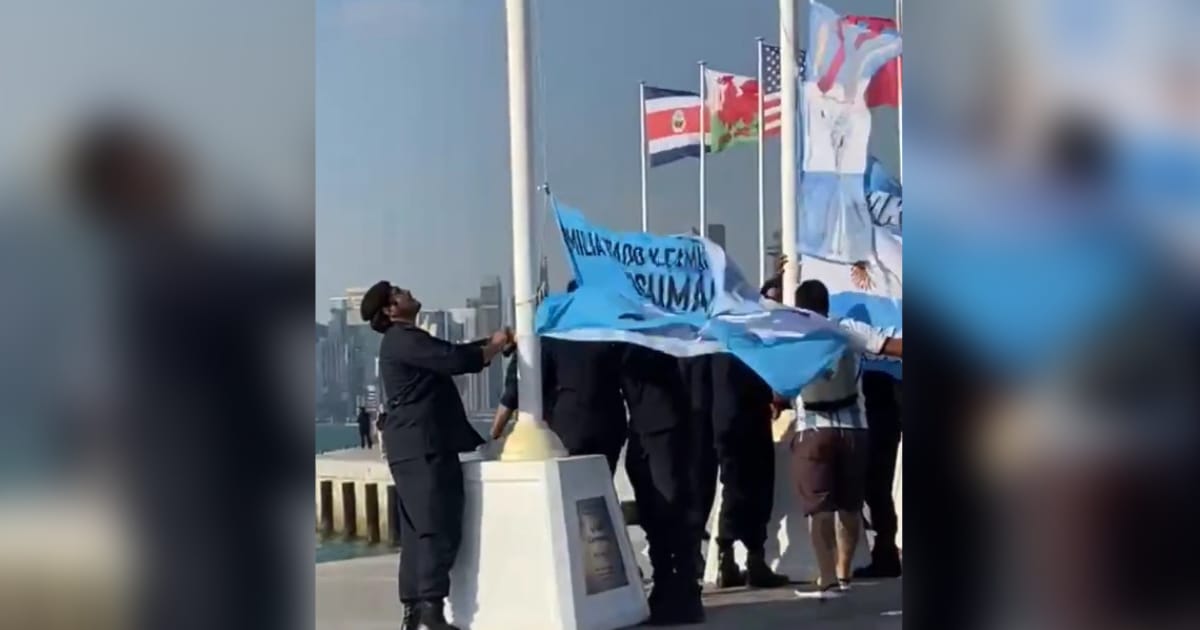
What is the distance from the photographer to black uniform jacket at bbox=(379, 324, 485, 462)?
1935 millimetres

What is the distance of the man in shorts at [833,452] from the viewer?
2066mm

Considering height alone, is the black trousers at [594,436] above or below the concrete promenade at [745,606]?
above

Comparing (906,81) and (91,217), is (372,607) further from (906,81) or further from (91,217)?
(906,81)

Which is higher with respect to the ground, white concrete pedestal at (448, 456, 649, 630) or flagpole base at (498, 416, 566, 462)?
flagpole base at (498, 416, 566, 462)

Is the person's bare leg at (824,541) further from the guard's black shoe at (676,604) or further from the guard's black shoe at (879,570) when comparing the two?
the guard's black shoe at (676,604)

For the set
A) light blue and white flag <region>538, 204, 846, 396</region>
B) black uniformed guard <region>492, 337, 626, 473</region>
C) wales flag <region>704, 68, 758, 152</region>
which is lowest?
black uniformed guard <region>492, 337, 626, 473</region>

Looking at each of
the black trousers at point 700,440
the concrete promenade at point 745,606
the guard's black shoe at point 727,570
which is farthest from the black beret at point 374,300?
the guard's black shoe at point 727,570

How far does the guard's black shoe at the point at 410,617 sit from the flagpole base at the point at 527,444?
276 mm

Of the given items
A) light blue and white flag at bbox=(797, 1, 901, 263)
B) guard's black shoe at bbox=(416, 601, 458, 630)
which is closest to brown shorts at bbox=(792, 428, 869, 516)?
light blue and white flag at bbox=(797, 1, 901, 263)

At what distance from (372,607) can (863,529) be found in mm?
839

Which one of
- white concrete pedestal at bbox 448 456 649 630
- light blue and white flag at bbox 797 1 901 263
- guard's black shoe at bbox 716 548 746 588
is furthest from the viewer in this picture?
guard's black shoe at bbox 716 548 746 588

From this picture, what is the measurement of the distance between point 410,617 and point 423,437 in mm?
292

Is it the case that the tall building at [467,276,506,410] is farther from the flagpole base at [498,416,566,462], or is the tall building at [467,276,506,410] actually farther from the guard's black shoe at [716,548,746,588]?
the guard's black shoe at [716,548,746,588]

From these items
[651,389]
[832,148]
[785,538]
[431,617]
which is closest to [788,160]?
[832,148]
